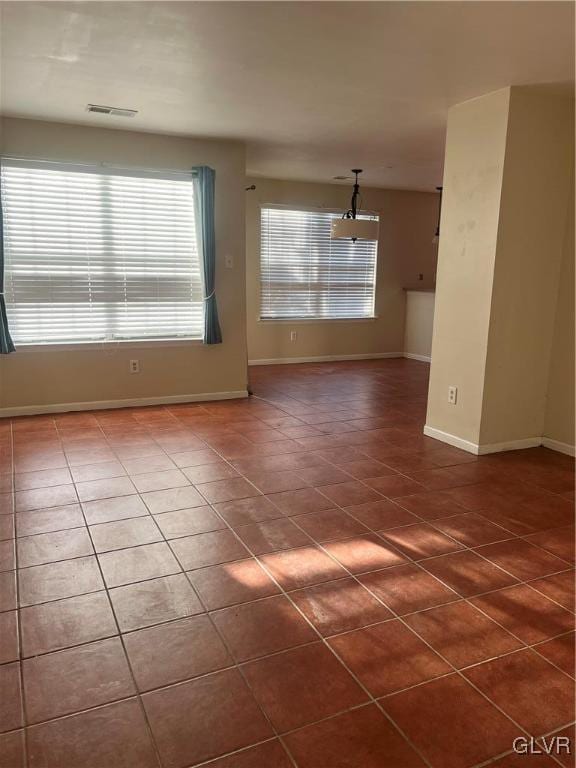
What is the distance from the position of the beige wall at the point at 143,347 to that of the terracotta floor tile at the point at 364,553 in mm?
3071

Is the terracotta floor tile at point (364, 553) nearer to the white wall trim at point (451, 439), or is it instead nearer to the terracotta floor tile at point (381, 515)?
the terracotta floor tile at point (381, 515)

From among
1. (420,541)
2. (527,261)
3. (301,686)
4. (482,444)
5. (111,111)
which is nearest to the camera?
(301,686)

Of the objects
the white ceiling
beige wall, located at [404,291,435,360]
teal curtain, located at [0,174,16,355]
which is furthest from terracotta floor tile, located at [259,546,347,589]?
beige wall, located at [404,291,435,360]

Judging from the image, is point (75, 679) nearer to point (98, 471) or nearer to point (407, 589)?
point (407, 589)

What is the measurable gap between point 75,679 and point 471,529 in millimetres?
1938

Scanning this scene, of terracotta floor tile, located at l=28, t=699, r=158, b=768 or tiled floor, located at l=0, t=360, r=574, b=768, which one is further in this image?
tiled floor, located at l=0, t=360, r=574, b=768

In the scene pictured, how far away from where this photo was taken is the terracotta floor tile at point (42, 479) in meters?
3.25

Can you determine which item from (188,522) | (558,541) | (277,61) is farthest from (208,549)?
(277,61)

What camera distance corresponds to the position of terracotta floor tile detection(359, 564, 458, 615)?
84.8 inches

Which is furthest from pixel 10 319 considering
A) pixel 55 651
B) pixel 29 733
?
pixel 29 733

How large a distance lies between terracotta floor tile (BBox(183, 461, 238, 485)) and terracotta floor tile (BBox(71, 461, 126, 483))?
1.41 feet

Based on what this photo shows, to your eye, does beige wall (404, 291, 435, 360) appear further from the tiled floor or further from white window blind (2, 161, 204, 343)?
the tiled floor

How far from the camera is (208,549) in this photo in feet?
8.37

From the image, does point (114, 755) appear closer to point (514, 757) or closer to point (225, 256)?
point (514, 757)
